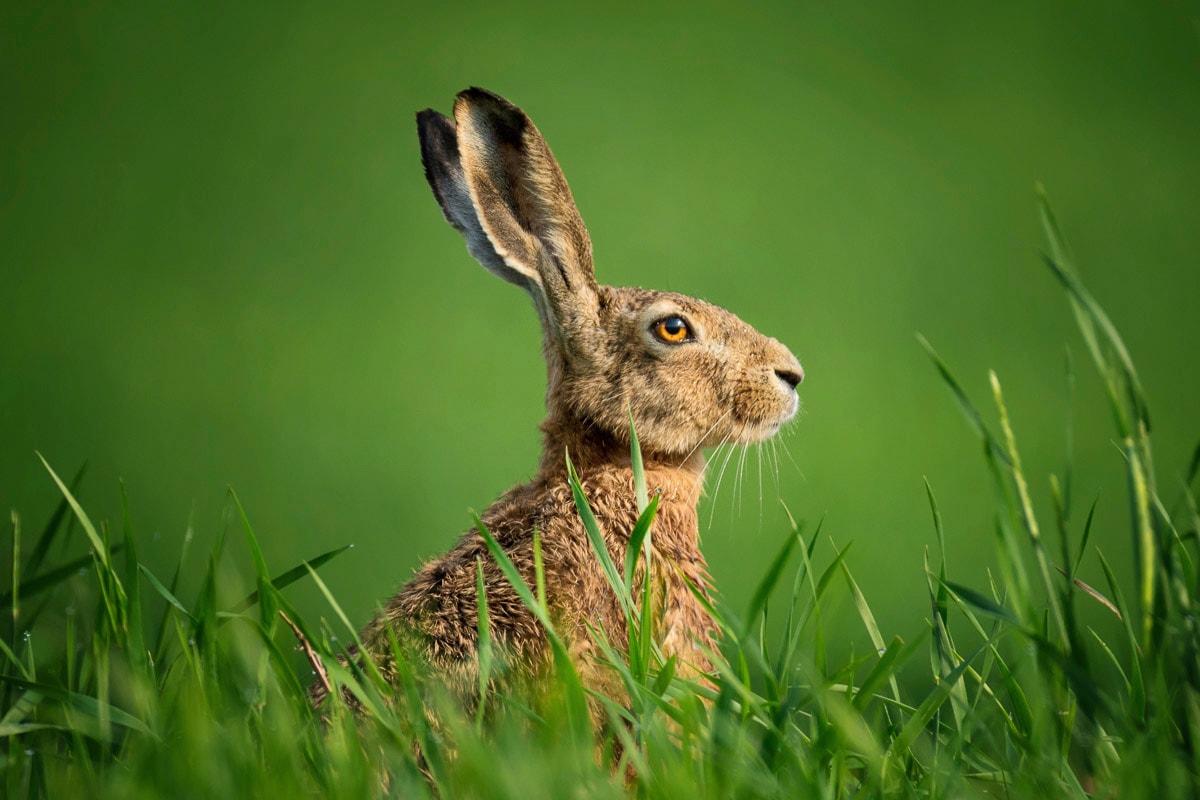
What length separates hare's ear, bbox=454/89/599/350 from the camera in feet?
6.80

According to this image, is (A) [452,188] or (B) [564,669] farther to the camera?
(A) [452,188]

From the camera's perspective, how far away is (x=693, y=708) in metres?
1.22

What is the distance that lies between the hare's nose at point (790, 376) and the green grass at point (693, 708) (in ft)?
2.56

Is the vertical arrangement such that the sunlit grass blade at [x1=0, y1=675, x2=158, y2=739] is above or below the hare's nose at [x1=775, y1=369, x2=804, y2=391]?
above

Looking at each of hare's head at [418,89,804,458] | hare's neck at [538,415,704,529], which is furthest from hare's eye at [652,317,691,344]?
hare's neck at [538,415,704,529]

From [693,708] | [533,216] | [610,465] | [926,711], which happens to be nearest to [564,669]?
[693,708]

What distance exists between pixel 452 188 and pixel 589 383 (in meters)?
0.48

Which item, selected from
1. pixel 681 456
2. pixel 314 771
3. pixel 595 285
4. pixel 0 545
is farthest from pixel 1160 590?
pixel 0 545

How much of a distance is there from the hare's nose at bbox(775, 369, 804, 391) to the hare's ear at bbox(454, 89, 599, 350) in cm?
38

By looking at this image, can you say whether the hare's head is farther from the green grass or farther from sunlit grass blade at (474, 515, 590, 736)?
sunlit grass blade at (474, 515, 590, 736)

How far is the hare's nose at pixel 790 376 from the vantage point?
88.0 inches

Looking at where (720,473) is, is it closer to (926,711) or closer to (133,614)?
(926,711)

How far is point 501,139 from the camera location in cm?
211

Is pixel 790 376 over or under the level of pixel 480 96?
under
